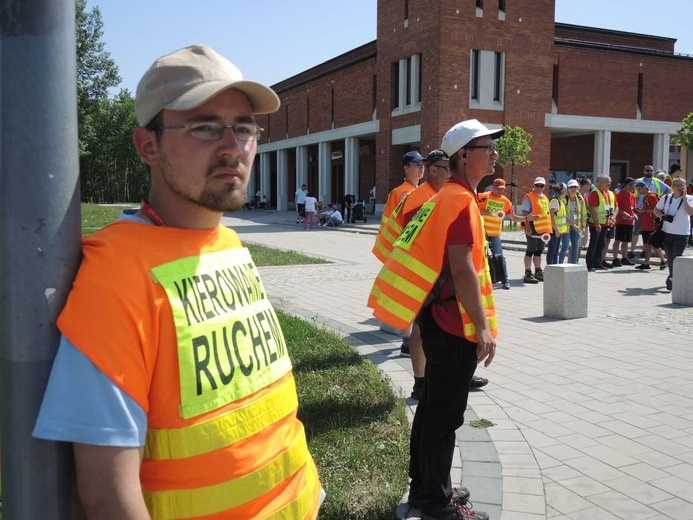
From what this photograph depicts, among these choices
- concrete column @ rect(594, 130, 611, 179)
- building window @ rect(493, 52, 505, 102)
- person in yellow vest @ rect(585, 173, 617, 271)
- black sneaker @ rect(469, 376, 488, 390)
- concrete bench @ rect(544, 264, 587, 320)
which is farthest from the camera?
concrete column @ rect(594, 130, 611, 179)

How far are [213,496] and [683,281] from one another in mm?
10847

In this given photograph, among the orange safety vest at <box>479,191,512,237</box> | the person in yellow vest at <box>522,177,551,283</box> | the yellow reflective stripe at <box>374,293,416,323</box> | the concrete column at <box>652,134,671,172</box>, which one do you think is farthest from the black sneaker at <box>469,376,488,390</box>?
the concrete column at <box>652,134,671,172</box>

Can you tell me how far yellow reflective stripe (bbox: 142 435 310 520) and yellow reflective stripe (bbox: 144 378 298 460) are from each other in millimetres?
89

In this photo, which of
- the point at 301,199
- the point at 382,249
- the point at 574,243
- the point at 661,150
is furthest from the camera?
the point at 661,150

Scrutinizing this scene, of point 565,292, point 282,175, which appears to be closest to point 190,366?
point 565,292

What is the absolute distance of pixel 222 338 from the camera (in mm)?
1691

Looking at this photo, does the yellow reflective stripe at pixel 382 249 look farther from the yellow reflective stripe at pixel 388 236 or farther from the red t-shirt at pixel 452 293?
the red t-shirt at pixel 452 293

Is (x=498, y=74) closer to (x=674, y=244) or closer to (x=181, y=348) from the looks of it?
(x=674, y=244)

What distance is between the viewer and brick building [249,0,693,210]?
3412 centimetres

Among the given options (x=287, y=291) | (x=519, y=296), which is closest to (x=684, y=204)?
(x=519, y=296)

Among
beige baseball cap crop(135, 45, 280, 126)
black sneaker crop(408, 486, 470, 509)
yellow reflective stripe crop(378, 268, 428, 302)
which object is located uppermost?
beige baseball cap crop(135, 45, 280, 126)

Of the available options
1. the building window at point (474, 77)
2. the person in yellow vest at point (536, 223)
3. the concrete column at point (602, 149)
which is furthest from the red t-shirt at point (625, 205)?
the concrete column at point (602, 149)

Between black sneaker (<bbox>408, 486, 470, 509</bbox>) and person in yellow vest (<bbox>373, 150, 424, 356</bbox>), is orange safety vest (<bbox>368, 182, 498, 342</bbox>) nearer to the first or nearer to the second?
black sneaker (<bbox>408, 486, 470, 509</bbox>)

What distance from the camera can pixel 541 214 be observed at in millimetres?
13250
